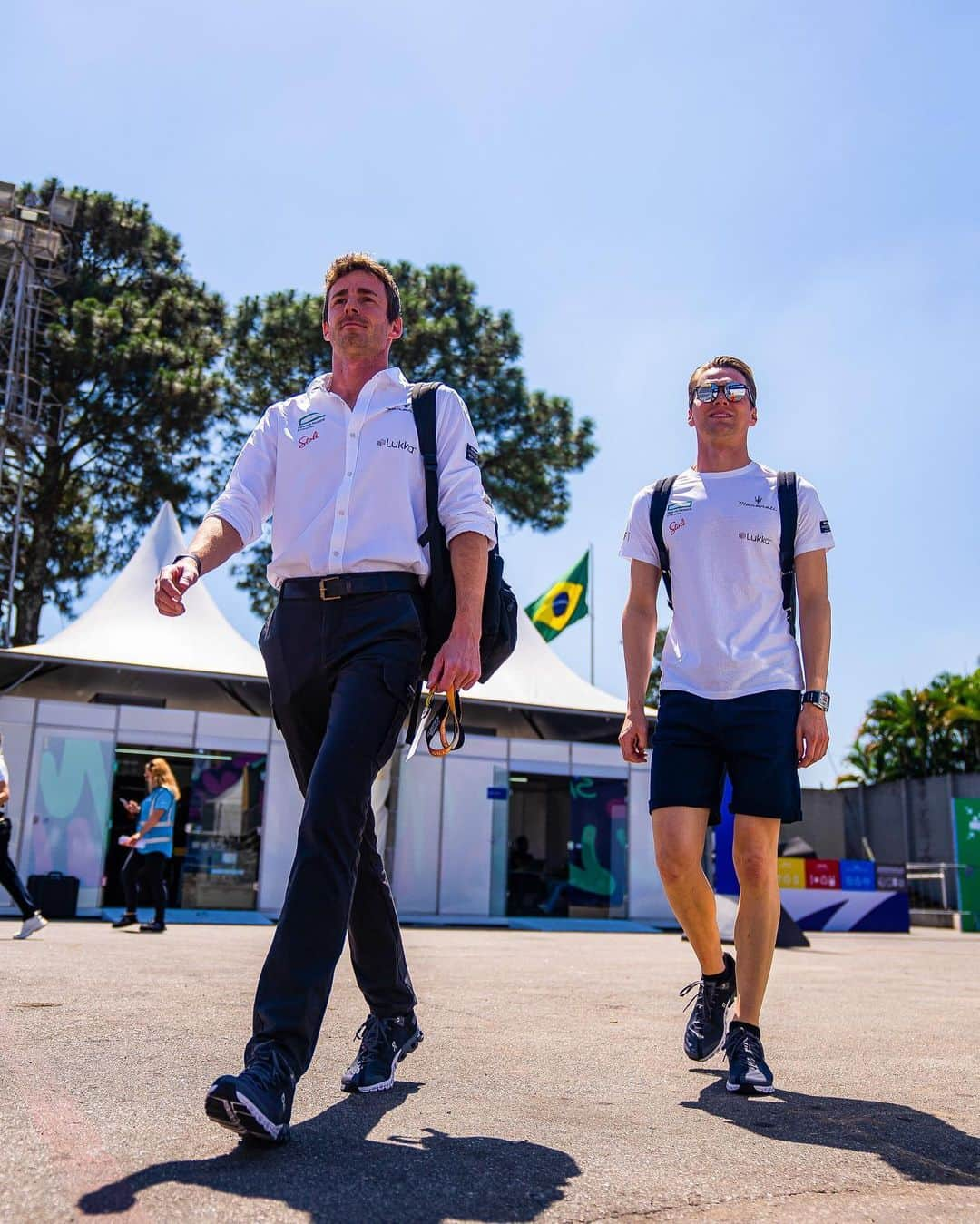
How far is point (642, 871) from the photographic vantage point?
19.9 m

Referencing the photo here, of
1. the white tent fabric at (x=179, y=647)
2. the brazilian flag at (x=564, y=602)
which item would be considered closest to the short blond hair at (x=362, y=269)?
the white tent fabric at (x=179, y=647)

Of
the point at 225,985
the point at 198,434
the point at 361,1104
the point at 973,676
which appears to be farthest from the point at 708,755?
the point at 973,676

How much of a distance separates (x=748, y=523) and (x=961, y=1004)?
3365mm

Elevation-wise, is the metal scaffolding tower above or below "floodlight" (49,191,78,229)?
below

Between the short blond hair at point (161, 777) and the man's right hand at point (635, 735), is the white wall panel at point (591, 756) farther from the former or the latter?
the man's right hand at point (635, 735)

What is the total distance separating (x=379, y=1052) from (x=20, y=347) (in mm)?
27700

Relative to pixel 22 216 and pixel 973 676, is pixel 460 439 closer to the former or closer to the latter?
pixel 22 216

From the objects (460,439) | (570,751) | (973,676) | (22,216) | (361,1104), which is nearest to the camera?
(361,1104)

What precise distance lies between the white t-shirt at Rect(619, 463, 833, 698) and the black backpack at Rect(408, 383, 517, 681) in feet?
2.66

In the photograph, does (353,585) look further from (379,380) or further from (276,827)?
(276,827)

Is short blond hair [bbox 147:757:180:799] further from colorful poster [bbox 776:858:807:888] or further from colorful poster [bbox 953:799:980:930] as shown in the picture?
colorful poster [bbox 953:799:980:930]

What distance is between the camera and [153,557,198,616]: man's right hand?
264 centimetres

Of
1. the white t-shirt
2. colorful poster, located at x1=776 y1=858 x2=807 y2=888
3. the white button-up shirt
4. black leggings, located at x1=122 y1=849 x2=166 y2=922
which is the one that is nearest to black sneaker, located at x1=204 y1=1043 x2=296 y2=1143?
the white button-up shirt

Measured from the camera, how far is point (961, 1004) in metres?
5.75
